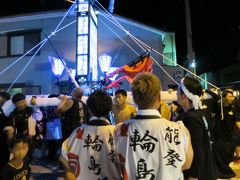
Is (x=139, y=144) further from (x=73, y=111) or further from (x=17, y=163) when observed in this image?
(x=73, y=111)

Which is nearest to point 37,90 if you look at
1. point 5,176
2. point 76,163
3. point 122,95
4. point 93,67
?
point 93,67

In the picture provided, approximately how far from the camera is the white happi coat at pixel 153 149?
2412 mm

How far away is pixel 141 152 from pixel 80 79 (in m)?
7.11

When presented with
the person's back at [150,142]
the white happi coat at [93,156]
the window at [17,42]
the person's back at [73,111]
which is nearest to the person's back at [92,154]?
the white happi coat at [93,156]

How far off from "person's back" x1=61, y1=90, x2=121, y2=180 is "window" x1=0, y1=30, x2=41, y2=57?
43.3 ft

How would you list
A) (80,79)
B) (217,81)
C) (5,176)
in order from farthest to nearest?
(217,81) → (80,79) → (5,176)

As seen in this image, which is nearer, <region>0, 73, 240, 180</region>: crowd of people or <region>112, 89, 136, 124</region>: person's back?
<region>0, 73, 240, 180</region>: crowd of people

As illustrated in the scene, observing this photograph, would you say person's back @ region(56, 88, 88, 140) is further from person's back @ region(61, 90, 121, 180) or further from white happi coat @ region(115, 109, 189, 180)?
white happi coat @ region(115, 109, 189, 180)

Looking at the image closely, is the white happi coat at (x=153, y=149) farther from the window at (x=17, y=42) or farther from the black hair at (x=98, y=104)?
the window at (x=17, y=42)

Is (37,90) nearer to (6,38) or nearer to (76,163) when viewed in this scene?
(6,38)

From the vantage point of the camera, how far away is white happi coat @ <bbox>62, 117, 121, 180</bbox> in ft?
9.23

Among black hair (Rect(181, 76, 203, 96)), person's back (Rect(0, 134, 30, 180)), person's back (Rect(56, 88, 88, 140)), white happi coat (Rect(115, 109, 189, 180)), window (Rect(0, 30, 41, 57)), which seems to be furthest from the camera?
window (Rect(0, 30, 41, 57))

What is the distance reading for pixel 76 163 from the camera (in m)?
2.80

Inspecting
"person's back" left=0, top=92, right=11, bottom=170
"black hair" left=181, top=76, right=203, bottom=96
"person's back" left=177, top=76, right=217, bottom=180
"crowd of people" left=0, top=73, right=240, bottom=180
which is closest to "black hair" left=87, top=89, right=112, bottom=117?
"crowd of people" left=0, top=73, right=240, bottom=180
